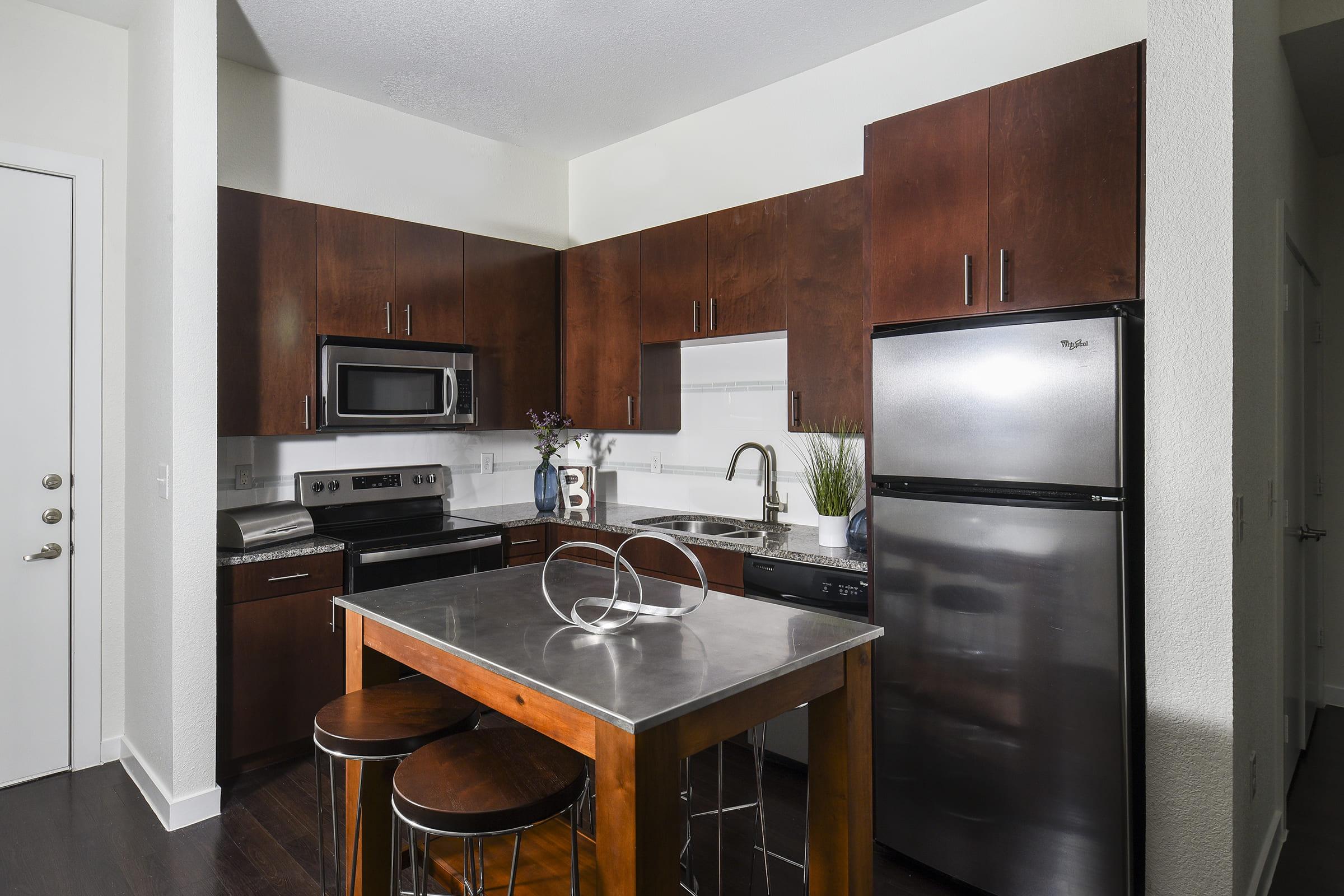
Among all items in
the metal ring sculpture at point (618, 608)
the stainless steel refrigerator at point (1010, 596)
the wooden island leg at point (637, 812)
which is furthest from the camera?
the stainless steel refrigerator at point (1010, 596)

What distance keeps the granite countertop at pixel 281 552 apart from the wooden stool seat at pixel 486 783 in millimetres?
1549

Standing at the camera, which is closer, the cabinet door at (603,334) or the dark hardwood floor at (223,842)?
the dark hardwood floor at (223,842)

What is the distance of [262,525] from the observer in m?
2.98

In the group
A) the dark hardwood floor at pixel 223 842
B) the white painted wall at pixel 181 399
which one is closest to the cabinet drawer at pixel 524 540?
the dark hardwood floor at pixel 223 842

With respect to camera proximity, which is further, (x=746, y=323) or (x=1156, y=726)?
(x=746, y=323)

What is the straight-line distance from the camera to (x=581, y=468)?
4.11 metres

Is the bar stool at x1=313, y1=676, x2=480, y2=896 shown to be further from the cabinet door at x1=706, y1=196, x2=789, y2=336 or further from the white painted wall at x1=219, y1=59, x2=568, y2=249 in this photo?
the white painted wall at x1=219, y1=59, x2=568, y2=249

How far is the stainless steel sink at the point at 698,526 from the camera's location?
3562 mm

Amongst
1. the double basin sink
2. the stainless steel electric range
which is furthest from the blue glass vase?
the double basin sink

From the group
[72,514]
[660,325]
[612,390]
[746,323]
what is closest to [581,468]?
[612,390]

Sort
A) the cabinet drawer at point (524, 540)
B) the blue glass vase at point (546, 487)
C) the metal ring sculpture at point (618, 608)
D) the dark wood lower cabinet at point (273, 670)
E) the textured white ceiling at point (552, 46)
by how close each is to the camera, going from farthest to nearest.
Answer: the blue glass vase at point (546, 487) < the cabinet drawer at point (524, 540) < the textured white ceiling at point (552, 46) < the dark wood lower cabinet at point (273, 670) < the metal ring sculpture at point (618, 608)

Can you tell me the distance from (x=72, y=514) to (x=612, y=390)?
2.32m

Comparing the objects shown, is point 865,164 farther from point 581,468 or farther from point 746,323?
point 581,468

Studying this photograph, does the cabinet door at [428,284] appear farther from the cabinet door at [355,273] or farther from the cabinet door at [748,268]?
the cabinet door at [748,268]
